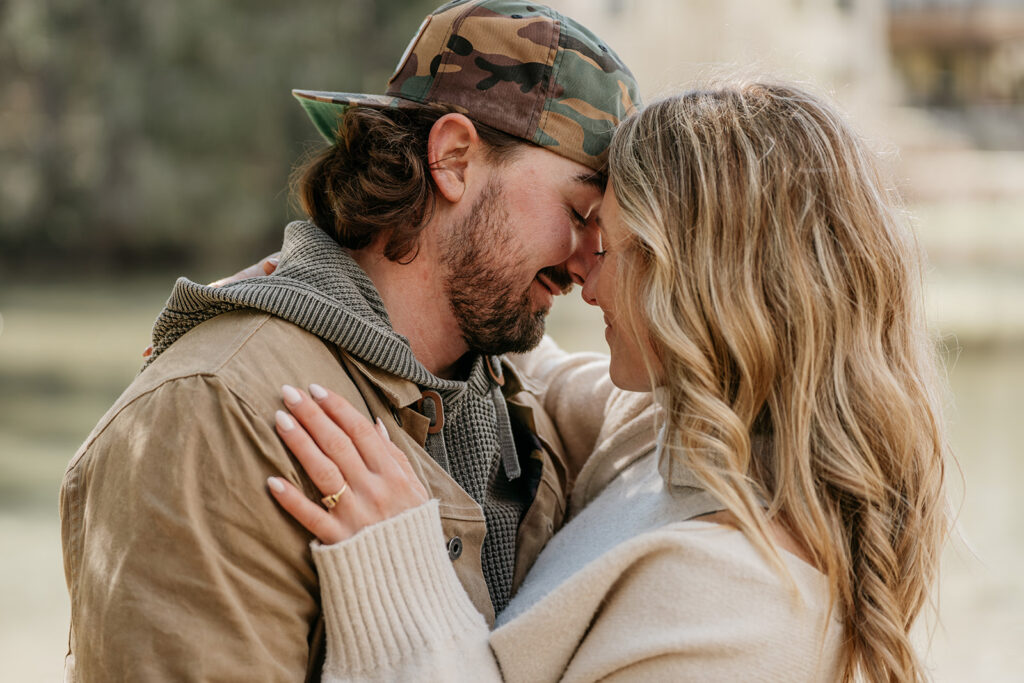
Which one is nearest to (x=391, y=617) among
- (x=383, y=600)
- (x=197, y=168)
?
Result: (x=383, y=600)

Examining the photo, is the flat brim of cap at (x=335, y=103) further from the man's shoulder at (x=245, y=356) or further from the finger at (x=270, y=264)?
the man's shoulder at (x=245, y=356)

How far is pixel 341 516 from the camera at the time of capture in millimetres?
1965

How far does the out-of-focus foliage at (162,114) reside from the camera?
1856 cm

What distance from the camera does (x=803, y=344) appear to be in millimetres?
2088

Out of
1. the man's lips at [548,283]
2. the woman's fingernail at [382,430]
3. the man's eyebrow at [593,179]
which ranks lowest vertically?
the woman's fingernail at [382,430]

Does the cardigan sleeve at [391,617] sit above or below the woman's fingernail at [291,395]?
below

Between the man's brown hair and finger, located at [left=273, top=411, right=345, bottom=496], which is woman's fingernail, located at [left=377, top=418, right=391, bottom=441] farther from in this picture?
the man's brown hair

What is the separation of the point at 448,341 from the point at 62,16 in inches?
793

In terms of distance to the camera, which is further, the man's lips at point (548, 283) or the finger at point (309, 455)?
the man's lips at point (548, 283)

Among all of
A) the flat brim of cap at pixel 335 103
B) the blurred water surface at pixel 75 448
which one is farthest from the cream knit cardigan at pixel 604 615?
the flat brim of cap at pixel 335 103

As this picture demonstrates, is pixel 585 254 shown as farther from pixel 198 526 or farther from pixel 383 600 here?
pixel 198 526

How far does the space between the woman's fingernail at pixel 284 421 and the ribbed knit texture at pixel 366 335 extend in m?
0.24

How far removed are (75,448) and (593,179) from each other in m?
6.72

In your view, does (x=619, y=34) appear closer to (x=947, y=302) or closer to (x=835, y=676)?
(x=947, y=302)
